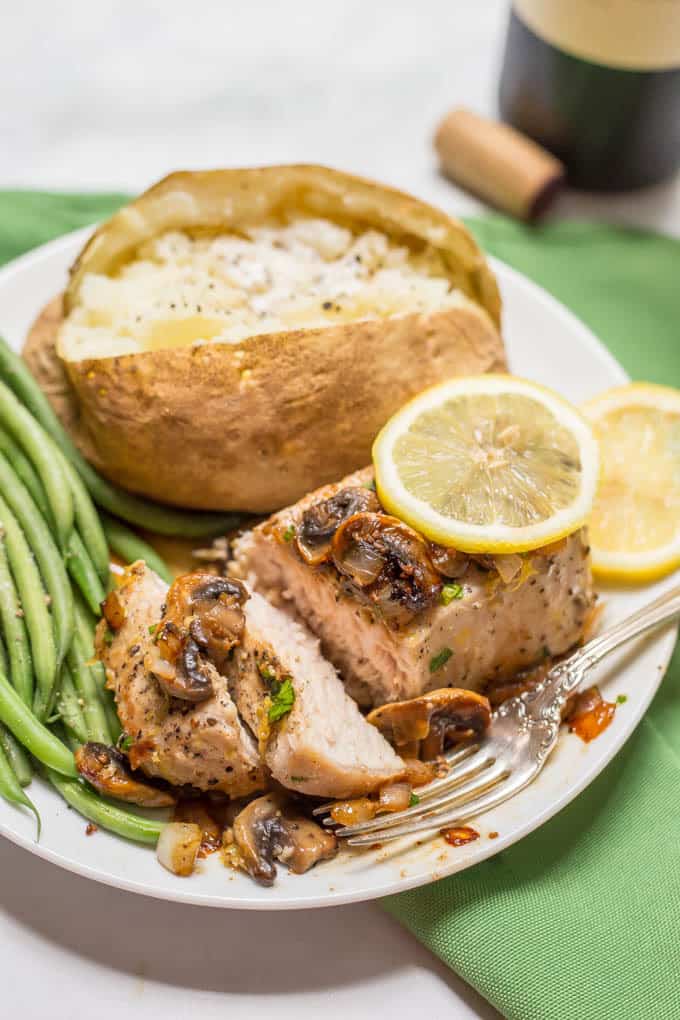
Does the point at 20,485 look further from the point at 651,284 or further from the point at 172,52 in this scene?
the point at 172,52

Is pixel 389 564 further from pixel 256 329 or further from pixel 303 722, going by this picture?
A: pixel 256 329

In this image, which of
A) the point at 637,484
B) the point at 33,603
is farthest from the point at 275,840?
the point at 637,484

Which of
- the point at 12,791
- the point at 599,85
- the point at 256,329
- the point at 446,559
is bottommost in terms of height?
the point at 12,791

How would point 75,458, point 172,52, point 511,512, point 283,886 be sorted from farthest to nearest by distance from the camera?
point 172,52, point 75,458, point 511,512, point 283,886

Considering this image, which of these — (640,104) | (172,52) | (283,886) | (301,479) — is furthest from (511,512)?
(172,52)

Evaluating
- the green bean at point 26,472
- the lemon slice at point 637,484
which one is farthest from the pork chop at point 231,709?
the lemon slice at point 637,484

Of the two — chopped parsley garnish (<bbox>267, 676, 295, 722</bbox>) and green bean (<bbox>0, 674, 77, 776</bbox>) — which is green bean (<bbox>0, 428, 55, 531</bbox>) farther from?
chopped parsley garnish (<bbox>267, 676, 295, 722</bbox>)

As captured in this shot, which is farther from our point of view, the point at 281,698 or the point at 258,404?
the point at 258,404
